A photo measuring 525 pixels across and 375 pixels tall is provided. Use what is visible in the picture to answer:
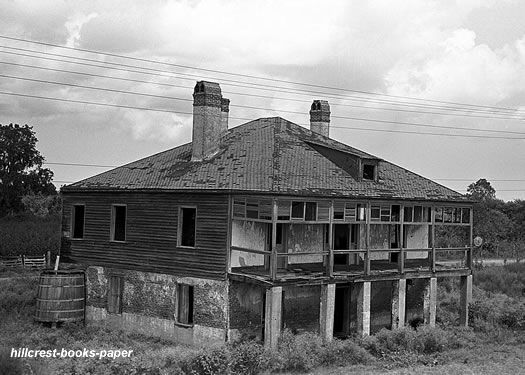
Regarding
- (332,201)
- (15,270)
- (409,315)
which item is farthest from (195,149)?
(15,270)

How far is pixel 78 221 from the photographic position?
28516 mm

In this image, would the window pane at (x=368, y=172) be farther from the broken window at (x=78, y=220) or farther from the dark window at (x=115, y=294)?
the broken window at (x=78, y=220)

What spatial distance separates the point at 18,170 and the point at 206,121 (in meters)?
49.5

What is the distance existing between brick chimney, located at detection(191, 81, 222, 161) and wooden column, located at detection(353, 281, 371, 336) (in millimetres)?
7591

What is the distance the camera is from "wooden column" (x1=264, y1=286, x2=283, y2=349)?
21.5 metres

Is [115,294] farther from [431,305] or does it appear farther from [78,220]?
[431,305]

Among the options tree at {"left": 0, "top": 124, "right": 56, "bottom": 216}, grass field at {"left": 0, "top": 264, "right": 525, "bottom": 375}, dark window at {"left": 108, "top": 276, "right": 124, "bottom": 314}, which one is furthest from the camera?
tree at {"left": 0, "top": 124, "right": 56, "bottom": 216}

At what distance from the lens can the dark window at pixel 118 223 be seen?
26797 mm

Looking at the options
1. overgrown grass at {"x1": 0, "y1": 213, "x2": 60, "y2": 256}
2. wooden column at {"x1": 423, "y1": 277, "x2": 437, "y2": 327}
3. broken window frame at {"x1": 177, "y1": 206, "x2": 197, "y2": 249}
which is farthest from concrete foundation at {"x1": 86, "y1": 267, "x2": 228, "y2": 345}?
overgrown grass at {"x1": 0, "y1": 213, "x2": 60, "y2": 256}

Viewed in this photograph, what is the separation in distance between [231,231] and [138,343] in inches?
207

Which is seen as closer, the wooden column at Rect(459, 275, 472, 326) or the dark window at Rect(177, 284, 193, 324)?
the dark window at Rect(177, 284, 193, 324)

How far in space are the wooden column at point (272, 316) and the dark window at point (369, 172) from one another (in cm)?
706

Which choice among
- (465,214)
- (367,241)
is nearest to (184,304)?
(367,241)

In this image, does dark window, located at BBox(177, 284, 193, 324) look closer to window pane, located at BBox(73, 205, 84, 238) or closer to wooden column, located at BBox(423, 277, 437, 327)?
window pane, located at BBox(73, 205, 84, 238)
